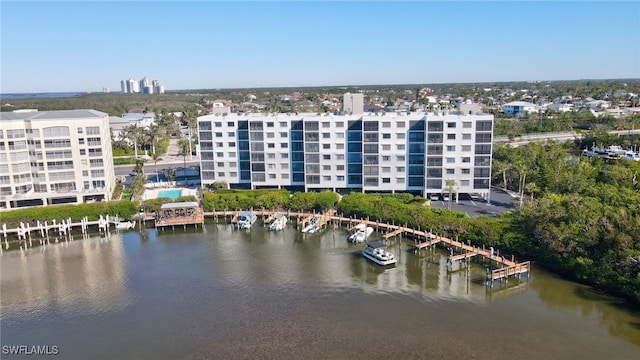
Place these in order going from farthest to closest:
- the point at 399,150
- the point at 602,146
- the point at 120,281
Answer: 1. the point at 602,146
2. the point at 399,150
3. the point at 120,281

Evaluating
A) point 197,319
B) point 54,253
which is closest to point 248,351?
point 197,319

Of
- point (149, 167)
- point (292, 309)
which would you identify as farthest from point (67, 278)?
point (149, 167)

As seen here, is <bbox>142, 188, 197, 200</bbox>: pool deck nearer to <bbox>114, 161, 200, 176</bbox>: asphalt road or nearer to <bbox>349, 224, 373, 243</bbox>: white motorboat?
<bbox>114, 161, 200, 176</bbox>: asphalt road

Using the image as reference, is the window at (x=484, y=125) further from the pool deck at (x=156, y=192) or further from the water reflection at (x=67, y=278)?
the water reflection at (x=67, y=278)

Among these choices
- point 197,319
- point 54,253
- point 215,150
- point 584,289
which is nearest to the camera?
point 197,319

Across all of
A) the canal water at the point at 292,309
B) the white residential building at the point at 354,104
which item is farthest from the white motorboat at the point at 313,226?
the white residential building at the point at 354,104

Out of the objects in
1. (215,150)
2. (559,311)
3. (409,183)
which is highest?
(215,150)

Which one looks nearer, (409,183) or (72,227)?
(72,227)

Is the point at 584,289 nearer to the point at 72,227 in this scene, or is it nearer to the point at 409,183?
the point at 409,183
